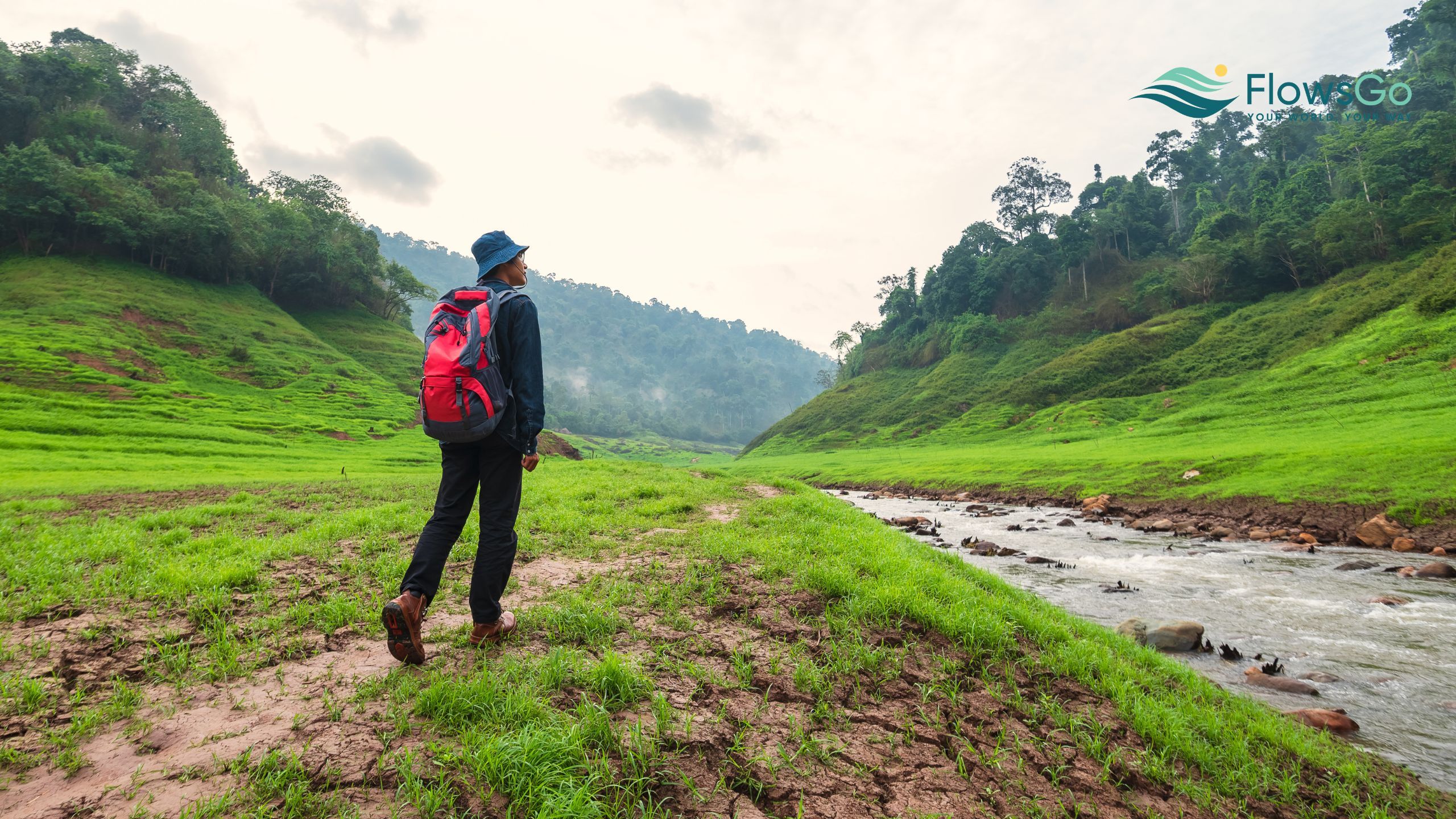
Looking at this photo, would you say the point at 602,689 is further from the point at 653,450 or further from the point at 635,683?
the point at 653,450

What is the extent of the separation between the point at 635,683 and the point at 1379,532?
19.4 meters

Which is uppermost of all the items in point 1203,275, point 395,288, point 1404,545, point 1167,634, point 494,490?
point 1203,275

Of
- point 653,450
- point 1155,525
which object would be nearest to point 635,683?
point 1155,525

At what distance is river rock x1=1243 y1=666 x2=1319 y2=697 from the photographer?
21.7 ft

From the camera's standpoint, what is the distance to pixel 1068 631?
6477 millimetres

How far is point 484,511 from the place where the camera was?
4668 millimetres

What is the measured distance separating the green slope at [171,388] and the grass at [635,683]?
1494 centimetres

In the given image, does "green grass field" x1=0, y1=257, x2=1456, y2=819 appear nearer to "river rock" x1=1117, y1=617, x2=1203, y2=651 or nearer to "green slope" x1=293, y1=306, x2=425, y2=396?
"river rock" x1=1117, y1=617, x2=1203, y2=651

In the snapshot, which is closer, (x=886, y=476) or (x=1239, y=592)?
(x=1239, y=592)

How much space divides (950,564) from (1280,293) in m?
91.2

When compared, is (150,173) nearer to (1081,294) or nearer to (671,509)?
(671,509)

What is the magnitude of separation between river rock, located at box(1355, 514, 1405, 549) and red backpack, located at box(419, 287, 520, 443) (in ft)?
66.3

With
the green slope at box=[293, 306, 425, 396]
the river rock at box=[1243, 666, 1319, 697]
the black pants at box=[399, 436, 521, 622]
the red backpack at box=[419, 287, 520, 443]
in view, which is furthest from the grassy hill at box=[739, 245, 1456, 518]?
the green slope at box=[293, 306, 425, 396]

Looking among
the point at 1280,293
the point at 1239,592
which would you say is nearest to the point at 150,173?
the point at 1239,592
